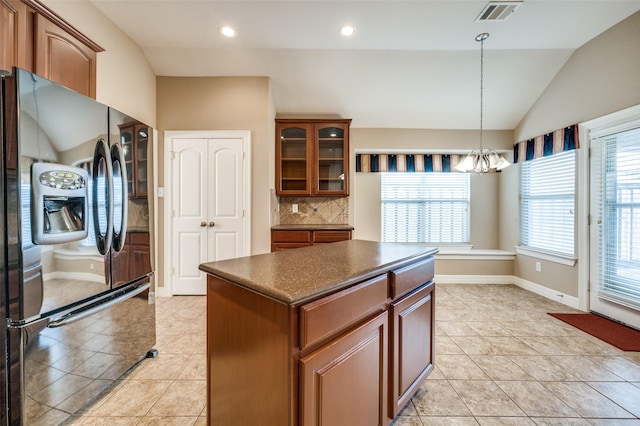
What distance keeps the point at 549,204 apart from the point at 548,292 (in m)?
1.16

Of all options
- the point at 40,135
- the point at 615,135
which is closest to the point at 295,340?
the point at 40,135

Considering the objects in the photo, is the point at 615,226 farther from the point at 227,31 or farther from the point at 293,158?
the point at 227,31

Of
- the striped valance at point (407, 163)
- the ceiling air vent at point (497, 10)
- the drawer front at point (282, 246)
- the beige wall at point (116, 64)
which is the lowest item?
the drawer front at point (282, 246)

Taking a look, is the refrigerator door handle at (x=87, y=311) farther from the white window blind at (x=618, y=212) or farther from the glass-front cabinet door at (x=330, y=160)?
the white window blind at (x=618, y=212)

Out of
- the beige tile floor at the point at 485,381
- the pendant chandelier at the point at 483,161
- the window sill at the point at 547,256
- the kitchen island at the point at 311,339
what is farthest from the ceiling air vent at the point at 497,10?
the beige tile floor at the point at 485,381

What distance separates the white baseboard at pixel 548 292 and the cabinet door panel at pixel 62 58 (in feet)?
17.2

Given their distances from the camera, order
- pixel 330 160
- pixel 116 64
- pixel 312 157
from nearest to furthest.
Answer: pixel 116 64 → pixel 312 157 → pixel 330 160

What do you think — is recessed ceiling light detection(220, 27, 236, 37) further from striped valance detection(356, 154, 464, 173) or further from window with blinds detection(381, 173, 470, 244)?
window with blinds detection(381, 173, 470, 244)

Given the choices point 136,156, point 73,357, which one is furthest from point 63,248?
point 136,156

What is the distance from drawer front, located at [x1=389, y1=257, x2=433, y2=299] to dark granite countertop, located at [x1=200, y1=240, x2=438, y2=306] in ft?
0.14

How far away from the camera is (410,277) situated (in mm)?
1423

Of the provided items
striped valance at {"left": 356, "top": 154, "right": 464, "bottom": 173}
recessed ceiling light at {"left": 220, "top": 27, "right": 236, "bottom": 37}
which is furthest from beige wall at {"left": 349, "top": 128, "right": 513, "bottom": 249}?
recessed ceiling light at {"left": 220, "top": 27, "right": 236, "bottom": 37}

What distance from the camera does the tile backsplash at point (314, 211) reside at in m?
4.14

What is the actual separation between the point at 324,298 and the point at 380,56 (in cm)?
313
